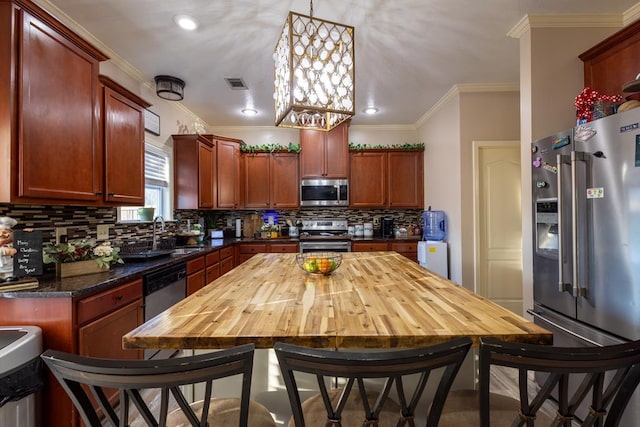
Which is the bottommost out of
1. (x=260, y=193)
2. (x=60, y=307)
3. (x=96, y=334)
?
(x=96, y=334)

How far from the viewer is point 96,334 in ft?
5.78

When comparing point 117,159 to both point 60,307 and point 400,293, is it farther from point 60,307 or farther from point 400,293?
point 400,293

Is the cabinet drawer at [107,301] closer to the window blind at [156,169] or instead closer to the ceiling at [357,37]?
the window blind at [156,169]

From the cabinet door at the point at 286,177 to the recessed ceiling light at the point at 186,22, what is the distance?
248cm

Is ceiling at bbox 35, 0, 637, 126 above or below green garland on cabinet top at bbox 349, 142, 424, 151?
A: above

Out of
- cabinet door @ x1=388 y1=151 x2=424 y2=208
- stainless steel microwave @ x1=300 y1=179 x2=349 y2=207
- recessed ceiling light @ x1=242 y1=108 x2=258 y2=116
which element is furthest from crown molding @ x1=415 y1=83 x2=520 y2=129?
recessed ceiling light @ x1=242 y1=108 x2=258 y2=116

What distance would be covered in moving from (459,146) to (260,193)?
2.84m

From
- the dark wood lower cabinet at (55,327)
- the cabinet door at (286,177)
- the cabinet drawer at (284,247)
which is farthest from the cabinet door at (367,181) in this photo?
the dark wood lower cabinet at (55,327)

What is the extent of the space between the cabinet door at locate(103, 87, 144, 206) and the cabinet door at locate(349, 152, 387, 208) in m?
2.91

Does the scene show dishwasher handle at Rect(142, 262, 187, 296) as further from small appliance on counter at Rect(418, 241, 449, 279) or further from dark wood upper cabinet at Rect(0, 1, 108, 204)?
small appliance on counter at Rect(418, 241, 449, 279)

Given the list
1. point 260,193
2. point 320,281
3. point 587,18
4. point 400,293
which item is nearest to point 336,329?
point 400,293

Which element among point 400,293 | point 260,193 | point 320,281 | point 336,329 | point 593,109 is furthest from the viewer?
point 260,193

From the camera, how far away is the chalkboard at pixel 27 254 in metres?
1.73

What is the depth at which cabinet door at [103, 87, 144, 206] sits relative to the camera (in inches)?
87.2
